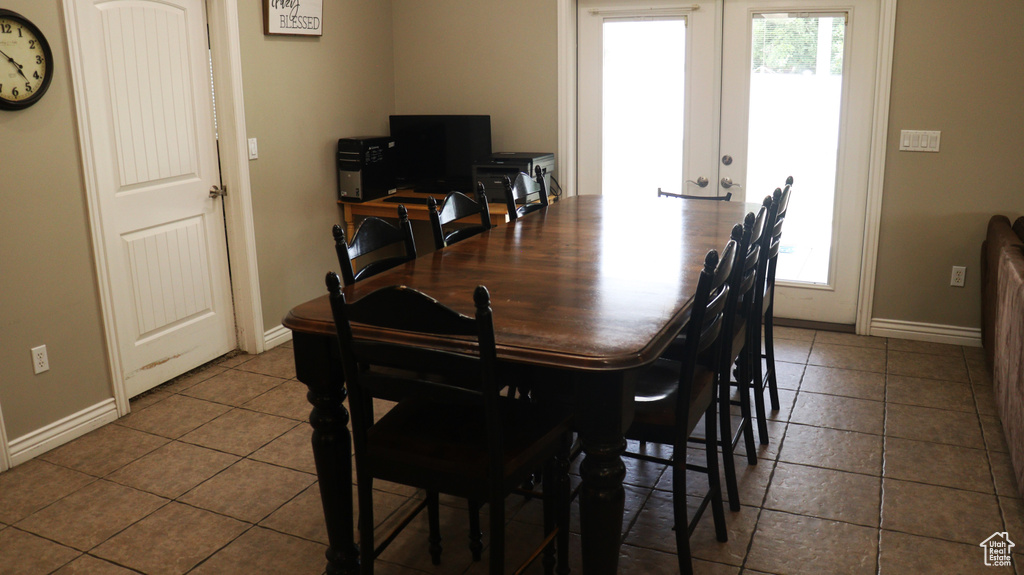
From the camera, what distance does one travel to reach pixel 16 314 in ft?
9.91

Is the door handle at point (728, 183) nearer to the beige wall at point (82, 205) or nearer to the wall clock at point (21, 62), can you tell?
the beige wall at point (82, 205)

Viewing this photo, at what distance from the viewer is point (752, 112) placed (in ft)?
14.9

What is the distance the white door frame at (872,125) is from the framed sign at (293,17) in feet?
4.59

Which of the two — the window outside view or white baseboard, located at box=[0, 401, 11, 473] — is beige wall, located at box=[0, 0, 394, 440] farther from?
the window outside view

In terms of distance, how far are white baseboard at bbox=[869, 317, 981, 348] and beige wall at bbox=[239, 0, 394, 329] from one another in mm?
3225

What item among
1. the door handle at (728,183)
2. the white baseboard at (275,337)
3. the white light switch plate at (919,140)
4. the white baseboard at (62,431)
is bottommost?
the white baseboard at (62,431)

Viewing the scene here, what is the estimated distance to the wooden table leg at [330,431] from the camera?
2033 millimetres

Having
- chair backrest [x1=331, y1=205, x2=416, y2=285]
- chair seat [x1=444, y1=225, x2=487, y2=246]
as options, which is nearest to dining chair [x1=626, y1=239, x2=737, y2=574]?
chair backrest [x1=331, y1=205, x2=416, y2=285]

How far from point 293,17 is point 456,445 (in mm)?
3188

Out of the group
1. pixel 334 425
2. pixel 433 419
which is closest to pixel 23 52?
pixel 334 425

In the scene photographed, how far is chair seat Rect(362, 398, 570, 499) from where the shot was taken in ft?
6.05

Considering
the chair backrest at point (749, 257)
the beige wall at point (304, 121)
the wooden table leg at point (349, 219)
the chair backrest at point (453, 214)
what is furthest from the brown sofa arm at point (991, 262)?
the beige wall at point (304, 121)

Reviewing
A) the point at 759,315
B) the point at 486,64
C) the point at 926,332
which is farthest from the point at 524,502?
the point at 486,64

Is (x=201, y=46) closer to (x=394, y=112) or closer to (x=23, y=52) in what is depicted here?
(x=23, y=52)
